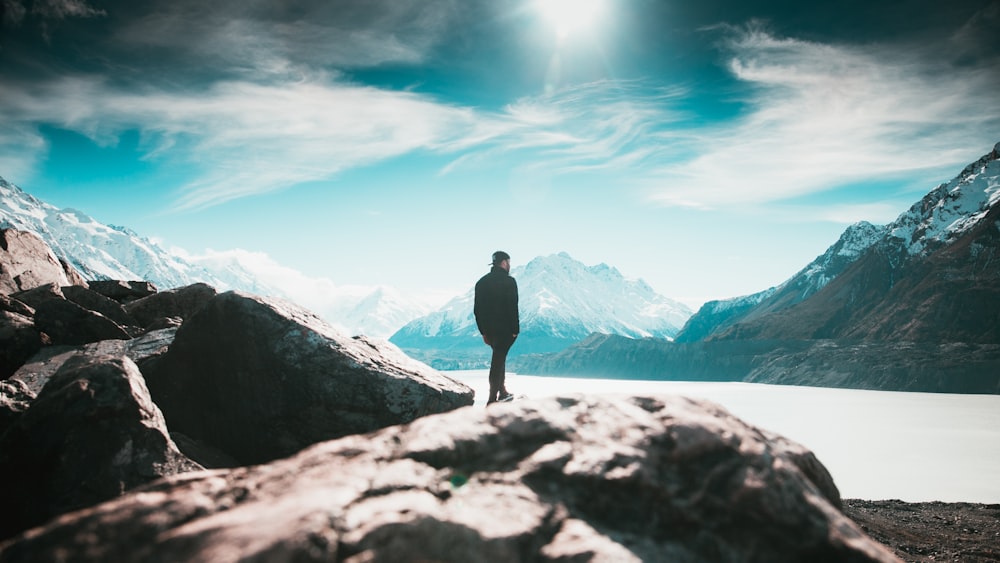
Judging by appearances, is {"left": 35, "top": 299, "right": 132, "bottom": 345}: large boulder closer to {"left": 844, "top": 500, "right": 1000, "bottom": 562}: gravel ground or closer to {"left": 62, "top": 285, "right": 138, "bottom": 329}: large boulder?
{"left": 62, "top": 285, "right": 138, "bottom": 329}: large boulder

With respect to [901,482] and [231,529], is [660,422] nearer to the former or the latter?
[231,529]

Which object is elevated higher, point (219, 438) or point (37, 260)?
point (37, 260)

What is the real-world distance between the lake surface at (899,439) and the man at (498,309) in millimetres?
1702

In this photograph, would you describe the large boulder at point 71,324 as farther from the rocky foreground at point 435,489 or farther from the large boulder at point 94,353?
the rocky foreground at point 435,489

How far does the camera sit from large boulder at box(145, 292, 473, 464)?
1059 cm

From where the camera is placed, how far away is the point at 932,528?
33062 mm

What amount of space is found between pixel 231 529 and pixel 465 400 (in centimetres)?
947

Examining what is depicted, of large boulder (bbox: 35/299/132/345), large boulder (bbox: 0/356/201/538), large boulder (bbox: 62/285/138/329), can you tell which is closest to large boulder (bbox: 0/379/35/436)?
large boulder (bbox: 0/356/201/538)

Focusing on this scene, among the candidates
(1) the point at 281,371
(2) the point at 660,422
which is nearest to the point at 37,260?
(1) the point at 281,371

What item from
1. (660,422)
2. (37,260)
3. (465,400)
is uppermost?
(37,260)

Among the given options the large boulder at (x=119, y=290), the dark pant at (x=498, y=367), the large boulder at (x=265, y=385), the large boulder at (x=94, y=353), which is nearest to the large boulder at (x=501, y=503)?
the large boulder at (x=265, y=385)

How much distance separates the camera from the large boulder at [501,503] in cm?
333

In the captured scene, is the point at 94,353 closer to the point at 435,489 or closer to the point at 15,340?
the point at 15,340

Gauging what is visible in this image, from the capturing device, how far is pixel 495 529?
12.8 ft
